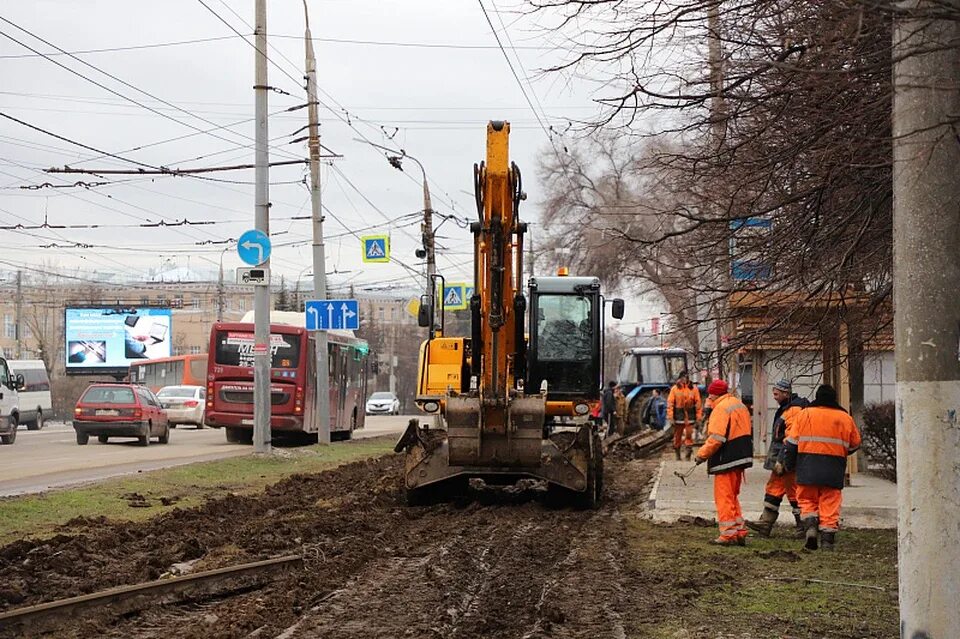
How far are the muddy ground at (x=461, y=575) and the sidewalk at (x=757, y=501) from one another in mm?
856

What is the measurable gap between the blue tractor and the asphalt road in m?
13.1

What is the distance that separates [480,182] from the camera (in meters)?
15.0

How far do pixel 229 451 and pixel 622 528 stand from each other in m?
15.8

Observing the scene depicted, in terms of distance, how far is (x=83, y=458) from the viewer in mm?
25422

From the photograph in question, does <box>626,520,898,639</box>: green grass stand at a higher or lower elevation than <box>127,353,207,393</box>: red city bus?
lower

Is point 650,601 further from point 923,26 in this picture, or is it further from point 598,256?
point 598,256

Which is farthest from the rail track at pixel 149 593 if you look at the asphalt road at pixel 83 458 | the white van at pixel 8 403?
the white van at pixel 8 403

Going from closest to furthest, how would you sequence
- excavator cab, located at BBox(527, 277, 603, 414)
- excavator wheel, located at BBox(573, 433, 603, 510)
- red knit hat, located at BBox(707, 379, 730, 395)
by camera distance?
red knit hat, located at BBox(707, 379, 730, 395)
excavator wheel, located at BBox(573, 433, 603, 510)
excavator cab, located at BBox(527, 277, 603, 414)

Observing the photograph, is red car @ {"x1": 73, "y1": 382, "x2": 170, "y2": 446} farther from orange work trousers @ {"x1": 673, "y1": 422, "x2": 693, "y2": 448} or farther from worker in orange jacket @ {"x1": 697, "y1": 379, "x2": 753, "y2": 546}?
worker in orange jacket @ {"x1": 697, "y1": 379, "x2": 753, "y2": 546}

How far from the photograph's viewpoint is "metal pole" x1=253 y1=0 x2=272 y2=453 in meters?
24.6

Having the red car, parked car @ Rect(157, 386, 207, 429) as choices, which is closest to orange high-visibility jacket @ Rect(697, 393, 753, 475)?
the red car

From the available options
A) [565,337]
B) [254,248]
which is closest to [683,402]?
[254,248]

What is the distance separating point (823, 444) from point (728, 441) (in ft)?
3.12

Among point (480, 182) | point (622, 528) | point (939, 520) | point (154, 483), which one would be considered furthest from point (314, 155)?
point (939, 520)
